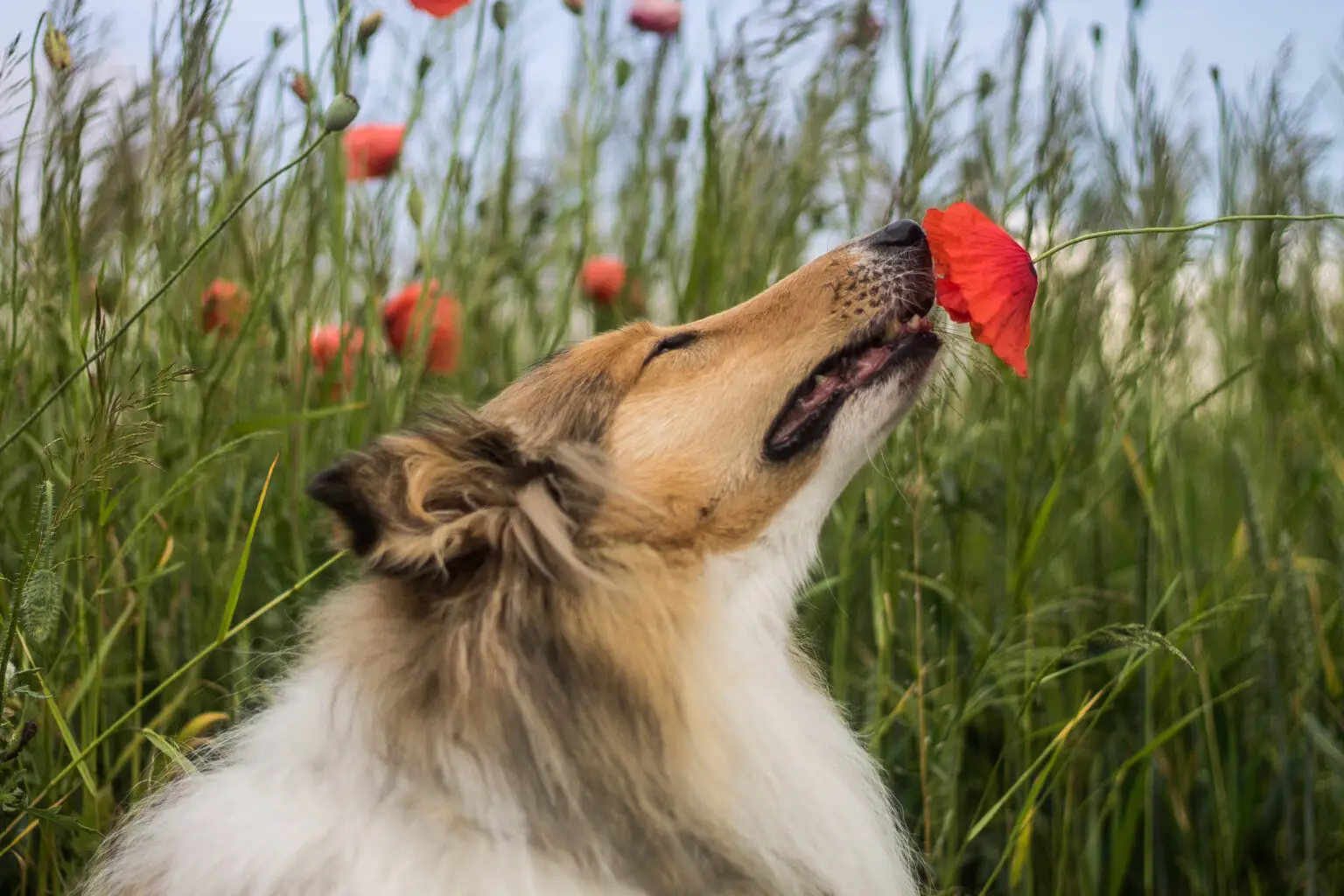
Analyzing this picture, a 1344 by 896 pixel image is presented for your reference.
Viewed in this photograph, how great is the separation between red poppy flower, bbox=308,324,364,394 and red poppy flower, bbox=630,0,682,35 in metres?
→ 1.22

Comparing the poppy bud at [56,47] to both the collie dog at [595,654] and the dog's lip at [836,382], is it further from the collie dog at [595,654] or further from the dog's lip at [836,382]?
the dog's lip at [836,382]

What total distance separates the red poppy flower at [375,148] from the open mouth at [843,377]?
4.41 ft

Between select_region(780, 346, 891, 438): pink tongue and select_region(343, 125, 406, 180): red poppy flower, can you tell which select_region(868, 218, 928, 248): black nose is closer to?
select_region(780, 346, 891, 438): pink tongue

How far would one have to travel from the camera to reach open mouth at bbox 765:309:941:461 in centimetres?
198

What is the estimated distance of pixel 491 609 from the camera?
174cm

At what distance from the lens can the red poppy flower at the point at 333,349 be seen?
2.74m

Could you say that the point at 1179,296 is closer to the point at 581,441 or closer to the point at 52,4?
the point at 581,441

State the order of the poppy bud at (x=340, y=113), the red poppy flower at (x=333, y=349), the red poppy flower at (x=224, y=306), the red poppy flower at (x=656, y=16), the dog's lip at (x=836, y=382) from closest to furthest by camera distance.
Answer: the poppy bud at (x=340, y=113) → the dog's lip at (x=836, y=382) → the red poppy flower at (x=224, y=306) → the red poppy flower at (x=333, y=349) → the red poppy flower at (x=656, y=16)

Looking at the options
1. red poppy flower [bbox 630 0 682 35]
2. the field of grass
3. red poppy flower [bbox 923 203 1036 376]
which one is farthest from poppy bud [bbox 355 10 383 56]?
red poppy flower [bbox 923 203 1036 376]

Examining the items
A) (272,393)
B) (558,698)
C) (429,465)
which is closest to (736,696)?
(558,698)

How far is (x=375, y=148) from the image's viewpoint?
286 centimetres

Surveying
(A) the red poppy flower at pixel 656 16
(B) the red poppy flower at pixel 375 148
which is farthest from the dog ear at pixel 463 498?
(A) the red poppy flower at pixel 656 16

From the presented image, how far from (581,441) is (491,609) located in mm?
392

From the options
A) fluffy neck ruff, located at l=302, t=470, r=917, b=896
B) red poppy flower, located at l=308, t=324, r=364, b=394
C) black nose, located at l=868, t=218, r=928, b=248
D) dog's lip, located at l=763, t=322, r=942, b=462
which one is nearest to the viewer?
fluffy neck ruff, located at l=302, t=470, r=917, b=896
